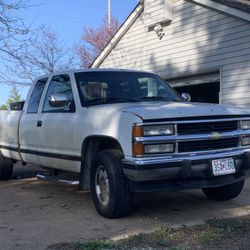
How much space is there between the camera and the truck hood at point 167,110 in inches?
234

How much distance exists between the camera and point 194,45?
13.8 m

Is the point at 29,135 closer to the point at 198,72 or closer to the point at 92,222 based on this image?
the point at 92,222

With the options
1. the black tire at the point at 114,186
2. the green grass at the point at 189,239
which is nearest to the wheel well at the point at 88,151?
the black tire at the point at 114,186

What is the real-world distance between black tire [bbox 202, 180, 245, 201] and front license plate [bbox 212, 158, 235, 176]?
114cm

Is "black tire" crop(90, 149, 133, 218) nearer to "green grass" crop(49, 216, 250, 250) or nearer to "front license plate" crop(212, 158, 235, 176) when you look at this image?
"green grass" crop(49, 216, 250, 250)

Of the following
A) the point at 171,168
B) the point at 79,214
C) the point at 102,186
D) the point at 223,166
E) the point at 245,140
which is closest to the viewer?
the point at 171,168

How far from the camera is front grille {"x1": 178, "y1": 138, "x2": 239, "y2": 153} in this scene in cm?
605

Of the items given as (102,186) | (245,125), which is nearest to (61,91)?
(102,186)

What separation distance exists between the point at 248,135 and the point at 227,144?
400mm

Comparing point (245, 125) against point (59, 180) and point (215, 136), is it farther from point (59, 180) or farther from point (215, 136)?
point (59, 180)

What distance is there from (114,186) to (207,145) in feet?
4.02

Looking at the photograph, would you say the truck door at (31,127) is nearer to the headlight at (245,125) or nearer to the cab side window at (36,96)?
the cab side window at (36,96)

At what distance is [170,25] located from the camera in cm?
1473

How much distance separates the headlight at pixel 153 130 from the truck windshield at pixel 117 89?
1363 mm
